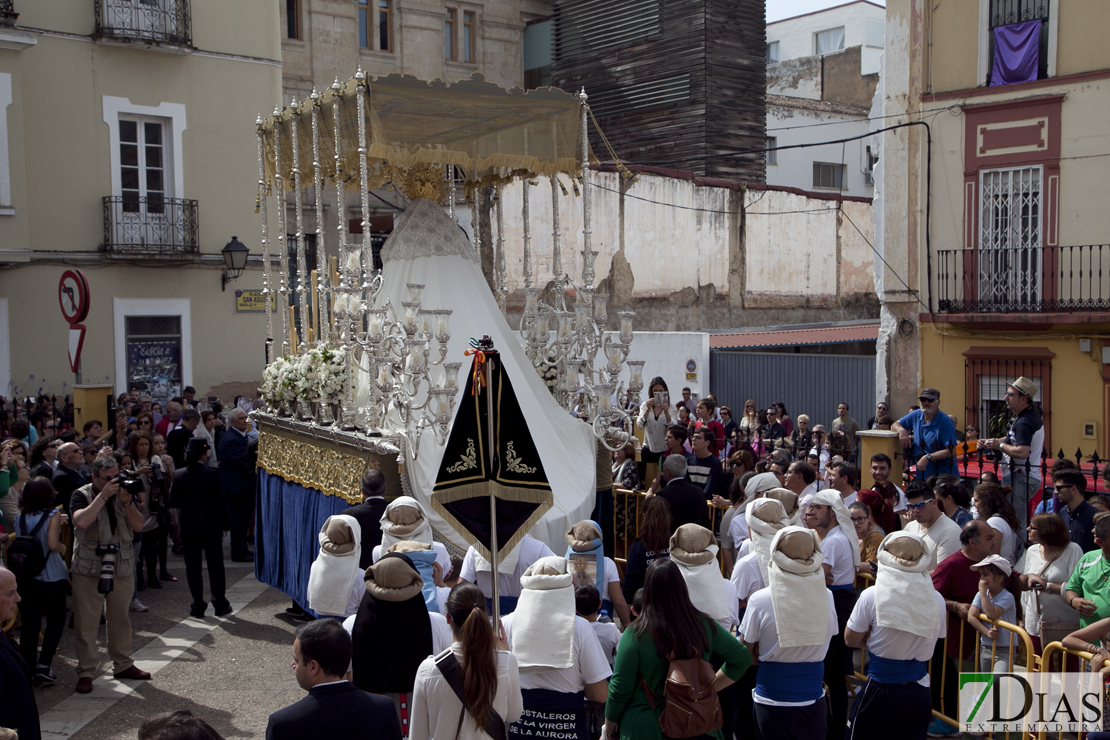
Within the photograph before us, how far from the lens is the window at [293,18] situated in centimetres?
2327

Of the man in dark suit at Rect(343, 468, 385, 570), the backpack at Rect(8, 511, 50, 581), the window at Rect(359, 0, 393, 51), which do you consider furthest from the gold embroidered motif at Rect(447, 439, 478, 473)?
the window at Rect(359, 0, 393, 51)

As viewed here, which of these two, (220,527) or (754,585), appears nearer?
(754,585)

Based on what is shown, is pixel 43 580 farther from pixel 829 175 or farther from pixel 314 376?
pixel 829 175

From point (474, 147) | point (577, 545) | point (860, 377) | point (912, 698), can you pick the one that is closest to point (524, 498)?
point (577, 545)

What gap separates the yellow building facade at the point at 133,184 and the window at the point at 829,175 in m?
16.5

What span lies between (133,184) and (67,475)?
10.1 meters

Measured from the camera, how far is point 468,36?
25922 mm

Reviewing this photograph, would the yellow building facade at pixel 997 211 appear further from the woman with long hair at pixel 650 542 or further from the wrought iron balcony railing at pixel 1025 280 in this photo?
the woman with long hair at pixel 650 542

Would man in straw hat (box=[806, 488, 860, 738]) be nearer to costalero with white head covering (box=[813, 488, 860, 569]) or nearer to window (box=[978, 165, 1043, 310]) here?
costalero with white head covering (box=[813, 488, 860, 569])

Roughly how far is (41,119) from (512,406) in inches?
518

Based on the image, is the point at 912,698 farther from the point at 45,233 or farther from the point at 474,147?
the point at 45,233

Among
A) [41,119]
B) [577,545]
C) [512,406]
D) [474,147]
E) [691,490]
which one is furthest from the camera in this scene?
[41,119]

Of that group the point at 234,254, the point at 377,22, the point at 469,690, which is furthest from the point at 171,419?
the point at 377,22

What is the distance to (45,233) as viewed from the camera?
616 inches
